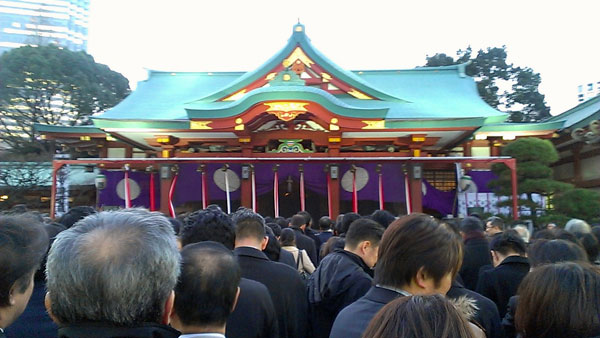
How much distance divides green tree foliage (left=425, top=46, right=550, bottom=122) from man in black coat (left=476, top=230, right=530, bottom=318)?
28.4 m

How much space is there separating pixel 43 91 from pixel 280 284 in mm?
21267

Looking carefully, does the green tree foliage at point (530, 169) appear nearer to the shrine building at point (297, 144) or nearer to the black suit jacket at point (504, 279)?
the shrine building at point (297, 144)

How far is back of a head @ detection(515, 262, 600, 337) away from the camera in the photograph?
1621 millimetres

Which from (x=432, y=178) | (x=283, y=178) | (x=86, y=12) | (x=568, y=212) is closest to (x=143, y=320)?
(x=568, y=212)

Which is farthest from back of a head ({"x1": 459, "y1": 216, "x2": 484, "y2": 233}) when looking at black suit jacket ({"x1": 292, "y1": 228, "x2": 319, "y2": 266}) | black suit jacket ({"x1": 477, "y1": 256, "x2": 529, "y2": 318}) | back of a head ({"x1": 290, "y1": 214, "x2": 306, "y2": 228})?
back of a head ({"x1": 290, "y1": 214, "x2": 306, "y2": 228})

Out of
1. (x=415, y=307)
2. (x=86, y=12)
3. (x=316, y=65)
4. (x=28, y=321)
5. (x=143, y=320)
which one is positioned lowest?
(x=28, y=321)

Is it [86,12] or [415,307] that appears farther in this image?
[86,12]

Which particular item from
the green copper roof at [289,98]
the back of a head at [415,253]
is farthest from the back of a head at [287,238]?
the green copper roof at [289,98]

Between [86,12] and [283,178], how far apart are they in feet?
249

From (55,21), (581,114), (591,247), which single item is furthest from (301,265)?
(55,21)

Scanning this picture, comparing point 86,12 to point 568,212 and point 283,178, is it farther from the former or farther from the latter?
point 568,212

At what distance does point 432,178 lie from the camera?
13.0m

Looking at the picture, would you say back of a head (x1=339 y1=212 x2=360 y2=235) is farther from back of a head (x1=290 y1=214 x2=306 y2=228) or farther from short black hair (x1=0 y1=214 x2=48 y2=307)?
short black hair (x1=0 y1=214 x2=48 y2=307)

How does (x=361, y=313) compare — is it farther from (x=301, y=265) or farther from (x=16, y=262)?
(x=301, y=265)
